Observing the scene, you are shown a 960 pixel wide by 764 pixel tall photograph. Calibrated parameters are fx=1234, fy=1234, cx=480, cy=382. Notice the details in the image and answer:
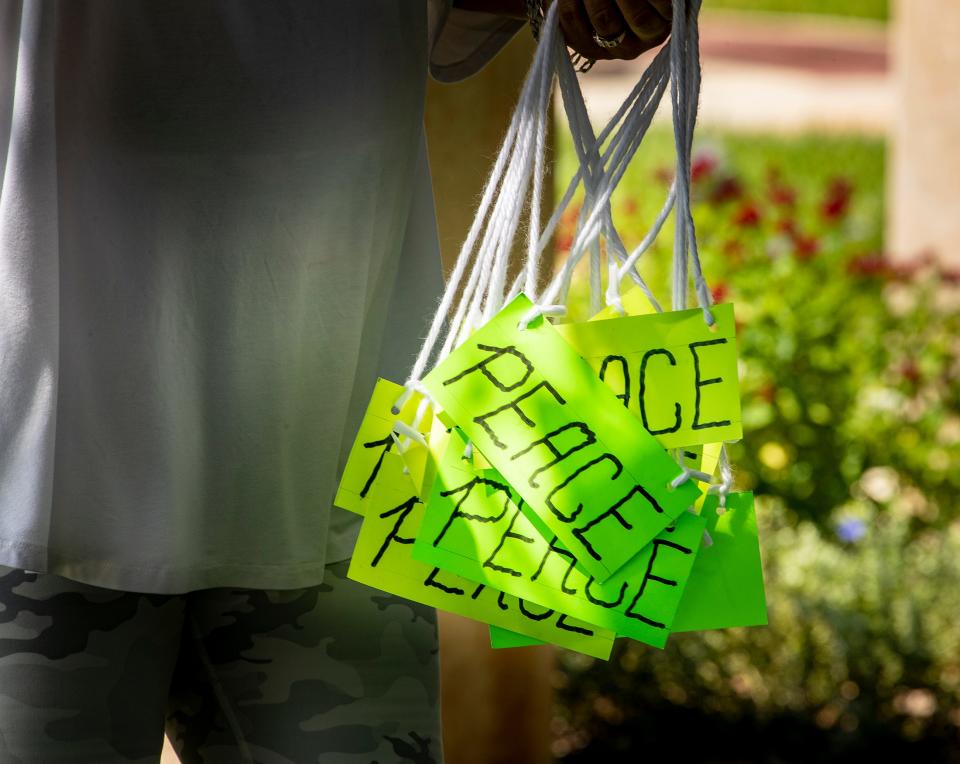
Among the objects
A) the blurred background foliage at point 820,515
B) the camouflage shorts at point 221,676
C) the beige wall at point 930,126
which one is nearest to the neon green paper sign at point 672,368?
the camouflage shorts at point 221,676

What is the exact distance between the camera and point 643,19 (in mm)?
1027

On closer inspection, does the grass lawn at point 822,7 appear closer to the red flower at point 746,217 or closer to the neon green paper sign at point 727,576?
the red flower at point 746,217

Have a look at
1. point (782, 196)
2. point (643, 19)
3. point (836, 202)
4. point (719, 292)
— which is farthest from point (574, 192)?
point (836, 202)

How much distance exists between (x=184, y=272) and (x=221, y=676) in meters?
0.38

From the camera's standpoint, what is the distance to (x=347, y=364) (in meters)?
1.13

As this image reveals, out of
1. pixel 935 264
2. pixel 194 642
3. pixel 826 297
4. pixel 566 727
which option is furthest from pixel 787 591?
pixel 194 642

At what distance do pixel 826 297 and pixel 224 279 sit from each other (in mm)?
2725

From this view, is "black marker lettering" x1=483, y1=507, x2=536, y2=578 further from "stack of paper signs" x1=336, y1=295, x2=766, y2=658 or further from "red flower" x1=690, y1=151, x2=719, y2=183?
"red flower" x1=690, y1=151, x2=719, y2=183

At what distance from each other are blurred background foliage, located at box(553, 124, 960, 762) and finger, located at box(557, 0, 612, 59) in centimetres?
199

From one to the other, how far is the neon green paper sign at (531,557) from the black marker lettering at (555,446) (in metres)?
0.04

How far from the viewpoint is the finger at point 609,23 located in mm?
1027

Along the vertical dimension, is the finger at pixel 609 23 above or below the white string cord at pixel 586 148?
above

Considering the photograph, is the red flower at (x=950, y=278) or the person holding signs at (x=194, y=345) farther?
the red flower at (x=950, y=278)

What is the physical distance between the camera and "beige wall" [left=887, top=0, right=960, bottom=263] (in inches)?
188
